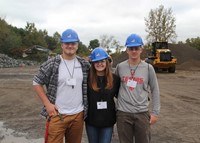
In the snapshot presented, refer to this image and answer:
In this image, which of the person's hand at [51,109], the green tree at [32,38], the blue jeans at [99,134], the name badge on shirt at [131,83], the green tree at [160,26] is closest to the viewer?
the person's hand at [51,109]

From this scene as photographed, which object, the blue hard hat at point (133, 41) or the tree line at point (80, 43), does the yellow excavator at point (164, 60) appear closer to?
the tree line at point (80, 43)

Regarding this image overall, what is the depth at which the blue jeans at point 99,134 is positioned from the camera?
3.52 metres

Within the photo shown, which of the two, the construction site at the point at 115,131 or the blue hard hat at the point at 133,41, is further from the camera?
the construction site at the point at 115,131

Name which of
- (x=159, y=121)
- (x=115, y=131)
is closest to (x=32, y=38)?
(x=159, y=121)

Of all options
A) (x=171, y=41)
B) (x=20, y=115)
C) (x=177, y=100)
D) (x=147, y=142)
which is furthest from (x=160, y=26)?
(x=147, y=142)

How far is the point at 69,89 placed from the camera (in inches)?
129

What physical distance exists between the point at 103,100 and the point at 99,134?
47cm

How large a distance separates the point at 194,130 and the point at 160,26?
112 ft

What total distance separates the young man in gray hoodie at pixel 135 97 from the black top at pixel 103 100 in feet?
0.28

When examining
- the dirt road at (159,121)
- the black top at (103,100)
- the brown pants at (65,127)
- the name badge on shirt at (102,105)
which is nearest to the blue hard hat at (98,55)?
the black top at (103,100)

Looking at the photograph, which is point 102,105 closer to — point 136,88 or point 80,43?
point 136,88

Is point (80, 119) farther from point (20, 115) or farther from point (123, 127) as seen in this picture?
point (20, 115)

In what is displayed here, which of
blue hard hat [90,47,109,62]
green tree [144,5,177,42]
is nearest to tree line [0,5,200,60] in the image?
green tree [144,5,177,42]

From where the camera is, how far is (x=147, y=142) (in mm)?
3422
